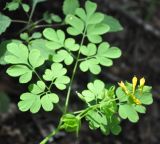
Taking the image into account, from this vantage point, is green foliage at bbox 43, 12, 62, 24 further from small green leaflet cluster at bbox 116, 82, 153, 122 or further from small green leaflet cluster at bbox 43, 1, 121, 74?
small green leaflet cluster at bbox 116, 82, 153, 122

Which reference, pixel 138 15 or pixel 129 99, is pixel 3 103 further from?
pixel 138 15

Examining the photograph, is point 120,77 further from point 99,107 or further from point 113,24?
point 99,107

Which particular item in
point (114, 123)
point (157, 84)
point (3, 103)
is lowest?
point (157, 84)

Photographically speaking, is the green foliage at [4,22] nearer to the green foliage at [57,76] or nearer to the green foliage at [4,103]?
the green foliage at [57,76]

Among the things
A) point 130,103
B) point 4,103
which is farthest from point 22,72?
point 4,103

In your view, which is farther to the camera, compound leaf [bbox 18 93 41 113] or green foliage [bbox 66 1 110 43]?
green foliage [bbox 66 1 110 43]

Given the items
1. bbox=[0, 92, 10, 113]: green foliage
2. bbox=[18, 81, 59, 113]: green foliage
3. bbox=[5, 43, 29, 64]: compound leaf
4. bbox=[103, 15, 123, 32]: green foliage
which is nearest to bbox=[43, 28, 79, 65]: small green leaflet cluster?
bbox=[5, 43, 29, 64]: compound leaf

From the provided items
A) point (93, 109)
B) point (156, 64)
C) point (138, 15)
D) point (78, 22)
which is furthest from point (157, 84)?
point (93, 109)
